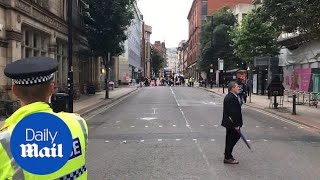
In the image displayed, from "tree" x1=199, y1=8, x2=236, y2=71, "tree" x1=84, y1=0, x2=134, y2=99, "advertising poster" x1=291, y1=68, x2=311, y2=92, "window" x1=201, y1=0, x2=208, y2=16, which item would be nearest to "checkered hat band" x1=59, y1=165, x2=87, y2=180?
"tree" x1=84, y1=0, x2=134, y2=99

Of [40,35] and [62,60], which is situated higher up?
[40,35]

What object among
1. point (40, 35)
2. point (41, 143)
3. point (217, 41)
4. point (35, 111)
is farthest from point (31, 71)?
point (217, 41)

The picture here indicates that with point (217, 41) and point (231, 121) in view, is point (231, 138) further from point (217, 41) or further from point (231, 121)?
point (217, 41)

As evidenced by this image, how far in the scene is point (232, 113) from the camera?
10.4 m

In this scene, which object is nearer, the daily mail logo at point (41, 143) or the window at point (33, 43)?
the daily mail logo at point (41, 143)

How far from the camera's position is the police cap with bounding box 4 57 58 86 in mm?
2445

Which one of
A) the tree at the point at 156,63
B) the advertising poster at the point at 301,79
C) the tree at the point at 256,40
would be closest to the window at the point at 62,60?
the tree at the point at 256,40

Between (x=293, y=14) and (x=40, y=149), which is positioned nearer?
(x=40, y=149)

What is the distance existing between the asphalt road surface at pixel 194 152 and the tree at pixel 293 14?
4256 mm

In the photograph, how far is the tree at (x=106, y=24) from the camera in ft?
118

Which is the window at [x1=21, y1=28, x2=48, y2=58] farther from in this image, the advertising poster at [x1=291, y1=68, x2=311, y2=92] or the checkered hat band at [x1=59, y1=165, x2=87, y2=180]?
the checkered hat band at [x1=59, y1=165, x2=87, y2=180]

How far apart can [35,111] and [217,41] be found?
6765 cm

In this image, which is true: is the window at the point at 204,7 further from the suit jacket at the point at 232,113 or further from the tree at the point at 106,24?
the suit jacket at the point at 232,113

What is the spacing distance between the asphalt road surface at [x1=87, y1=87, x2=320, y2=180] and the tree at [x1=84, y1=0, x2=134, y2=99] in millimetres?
18160
